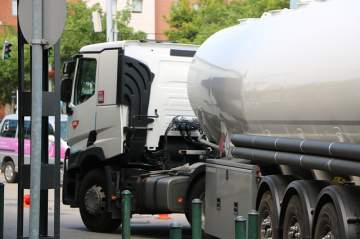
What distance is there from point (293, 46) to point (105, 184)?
6.85 metres

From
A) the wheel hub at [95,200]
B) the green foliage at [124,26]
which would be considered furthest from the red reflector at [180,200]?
the green foliage at [124,26]

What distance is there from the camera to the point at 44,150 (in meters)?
10.3

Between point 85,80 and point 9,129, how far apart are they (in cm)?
1428

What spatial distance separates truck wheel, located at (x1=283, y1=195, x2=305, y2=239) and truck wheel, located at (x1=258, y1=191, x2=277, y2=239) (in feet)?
1.18

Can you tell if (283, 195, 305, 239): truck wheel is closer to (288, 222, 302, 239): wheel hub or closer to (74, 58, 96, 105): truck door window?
(288, 222, 302, 239): wheel hub

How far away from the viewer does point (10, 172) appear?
29359 mm

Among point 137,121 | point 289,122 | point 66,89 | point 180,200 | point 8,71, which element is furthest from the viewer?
point 8,71

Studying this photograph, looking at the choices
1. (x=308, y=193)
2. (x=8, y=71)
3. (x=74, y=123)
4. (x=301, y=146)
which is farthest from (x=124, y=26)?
(x=308, y=193)

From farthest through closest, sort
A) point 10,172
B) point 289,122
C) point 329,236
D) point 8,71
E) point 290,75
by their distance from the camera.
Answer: point 8,71 < point 10,172 < point 289,122 < point 290,75 < point 329,236

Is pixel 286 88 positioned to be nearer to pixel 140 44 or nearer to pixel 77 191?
pixel 140 44

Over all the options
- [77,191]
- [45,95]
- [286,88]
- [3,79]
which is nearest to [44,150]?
[45,95]

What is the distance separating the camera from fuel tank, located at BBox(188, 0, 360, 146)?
8336 millimetres

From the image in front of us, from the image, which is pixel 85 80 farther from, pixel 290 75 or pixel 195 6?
pixel 195 6

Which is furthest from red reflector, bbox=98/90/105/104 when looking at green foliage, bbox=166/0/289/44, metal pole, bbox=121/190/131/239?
green foliage, bbox=166/0/289/44
